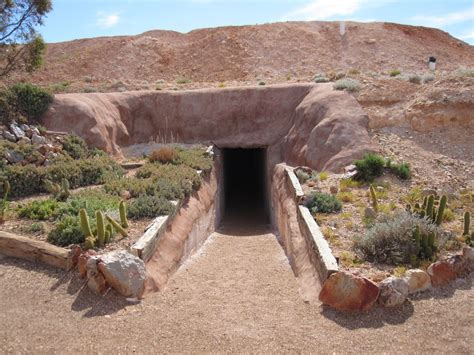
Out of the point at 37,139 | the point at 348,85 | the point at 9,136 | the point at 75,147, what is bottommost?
the point at 75,147

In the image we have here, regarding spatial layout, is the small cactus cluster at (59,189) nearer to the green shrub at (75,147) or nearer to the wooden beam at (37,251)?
the wooden beam at (37,251)

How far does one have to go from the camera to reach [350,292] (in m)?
6.56

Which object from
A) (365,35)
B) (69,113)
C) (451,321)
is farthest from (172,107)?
(365,35)

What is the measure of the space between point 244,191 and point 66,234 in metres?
15.1

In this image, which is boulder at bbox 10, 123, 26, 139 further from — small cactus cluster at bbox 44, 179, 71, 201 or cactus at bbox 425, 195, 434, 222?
cactus at bbox 425, 195, 434, 222

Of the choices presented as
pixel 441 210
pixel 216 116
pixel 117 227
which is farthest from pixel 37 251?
pixel 216 116

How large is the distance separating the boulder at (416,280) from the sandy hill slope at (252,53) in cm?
2747

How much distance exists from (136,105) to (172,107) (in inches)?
60.1

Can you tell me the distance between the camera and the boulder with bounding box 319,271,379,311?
21.3 feet

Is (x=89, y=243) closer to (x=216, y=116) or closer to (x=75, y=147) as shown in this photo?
(x=75, y=147)

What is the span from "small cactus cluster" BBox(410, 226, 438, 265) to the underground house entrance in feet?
26.1

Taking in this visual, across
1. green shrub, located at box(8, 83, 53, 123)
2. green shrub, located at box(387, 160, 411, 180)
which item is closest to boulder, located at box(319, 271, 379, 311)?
green shrub, located at box(387, 160, 411, 180)

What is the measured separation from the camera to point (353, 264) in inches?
295

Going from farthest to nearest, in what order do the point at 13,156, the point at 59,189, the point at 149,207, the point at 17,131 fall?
the point at 17,131
the point at 13,156
the point at 59,189
the point at 149,207
